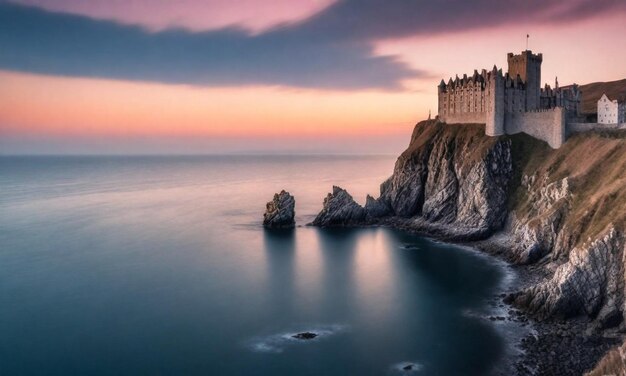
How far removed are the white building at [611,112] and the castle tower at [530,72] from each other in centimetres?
1724

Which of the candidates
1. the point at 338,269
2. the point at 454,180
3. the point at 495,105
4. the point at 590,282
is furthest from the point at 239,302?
the point at 495,105

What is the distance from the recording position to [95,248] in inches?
3996

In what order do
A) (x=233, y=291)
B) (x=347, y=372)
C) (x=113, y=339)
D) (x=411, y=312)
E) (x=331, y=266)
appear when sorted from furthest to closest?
(x=331, y=266), (x=233, y=291), (x=411, y=312), (x=113, y=339), (x=347, y=372)

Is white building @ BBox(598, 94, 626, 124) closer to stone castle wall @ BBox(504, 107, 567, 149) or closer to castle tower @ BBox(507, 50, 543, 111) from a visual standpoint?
stone castle wall @ BBox(504, 107, 567, 149)

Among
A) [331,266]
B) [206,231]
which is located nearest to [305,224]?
[206,231]

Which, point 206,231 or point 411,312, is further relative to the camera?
point 206,231

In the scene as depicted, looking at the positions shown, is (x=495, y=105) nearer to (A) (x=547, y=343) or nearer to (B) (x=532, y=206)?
(B) (x=532, y=206)

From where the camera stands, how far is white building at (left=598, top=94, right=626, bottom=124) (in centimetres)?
9988

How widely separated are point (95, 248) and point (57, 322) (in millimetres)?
41510

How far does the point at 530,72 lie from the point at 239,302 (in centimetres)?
8978

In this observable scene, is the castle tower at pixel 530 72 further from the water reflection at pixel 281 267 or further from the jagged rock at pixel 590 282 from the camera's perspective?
the jagged rock at pixel 590 282

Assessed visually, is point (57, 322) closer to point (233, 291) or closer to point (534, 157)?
point (233, 291)

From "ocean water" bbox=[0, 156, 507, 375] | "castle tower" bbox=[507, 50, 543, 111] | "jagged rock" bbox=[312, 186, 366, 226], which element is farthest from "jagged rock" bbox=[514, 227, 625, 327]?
"castle tower" bbox=[507, 50, 543, 111]

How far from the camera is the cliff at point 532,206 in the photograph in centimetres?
5641
